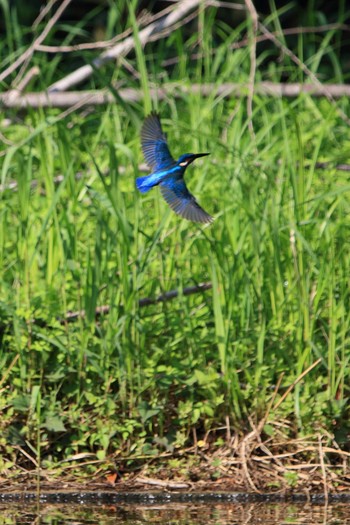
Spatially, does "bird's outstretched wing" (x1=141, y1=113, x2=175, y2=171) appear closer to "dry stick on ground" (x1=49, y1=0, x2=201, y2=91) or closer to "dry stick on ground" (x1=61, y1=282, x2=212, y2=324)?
"dry stick on ground" (x1=61, y1=282, x2=212, y2=324)

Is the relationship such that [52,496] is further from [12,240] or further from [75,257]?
[12,240]

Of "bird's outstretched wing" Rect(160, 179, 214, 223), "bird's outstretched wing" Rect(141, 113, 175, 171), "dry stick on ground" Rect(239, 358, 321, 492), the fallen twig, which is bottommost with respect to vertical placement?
the fallen twig

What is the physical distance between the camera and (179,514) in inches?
113

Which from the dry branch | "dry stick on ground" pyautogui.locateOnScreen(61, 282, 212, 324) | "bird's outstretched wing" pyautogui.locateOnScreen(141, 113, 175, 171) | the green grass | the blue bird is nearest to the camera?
the blue bird

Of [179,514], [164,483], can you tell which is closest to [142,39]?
[164,483]

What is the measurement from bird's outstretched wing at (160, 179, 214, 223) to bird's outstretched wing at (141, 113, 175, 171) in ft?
0.32

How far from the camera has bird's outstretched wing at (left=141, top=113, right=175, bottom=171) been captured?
9.12 feet

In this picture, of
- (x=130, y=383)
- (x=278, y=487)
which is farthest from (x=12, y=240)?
(x=278, y=487)

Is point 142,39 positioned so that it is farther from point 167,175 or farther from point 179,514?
point 179,514

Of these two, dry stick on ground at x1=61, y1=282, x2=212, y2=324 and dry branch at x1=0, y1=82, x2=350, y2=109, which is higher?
dry branch at x1=0, y1=82, x2=350, y2=109

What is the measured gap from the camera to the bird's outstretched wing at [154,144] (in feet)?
9.12

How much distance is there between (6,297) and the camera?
11.6ft

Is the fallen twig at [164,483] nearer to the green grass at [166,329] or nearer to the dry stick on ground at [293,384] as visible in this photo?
the green grass at [166,329]

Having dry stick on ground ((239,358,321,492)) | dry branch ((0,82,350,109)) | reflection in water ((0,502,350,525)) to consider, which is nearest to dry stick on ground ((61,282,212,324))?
dry stick on ground ((239,358,321,492))
